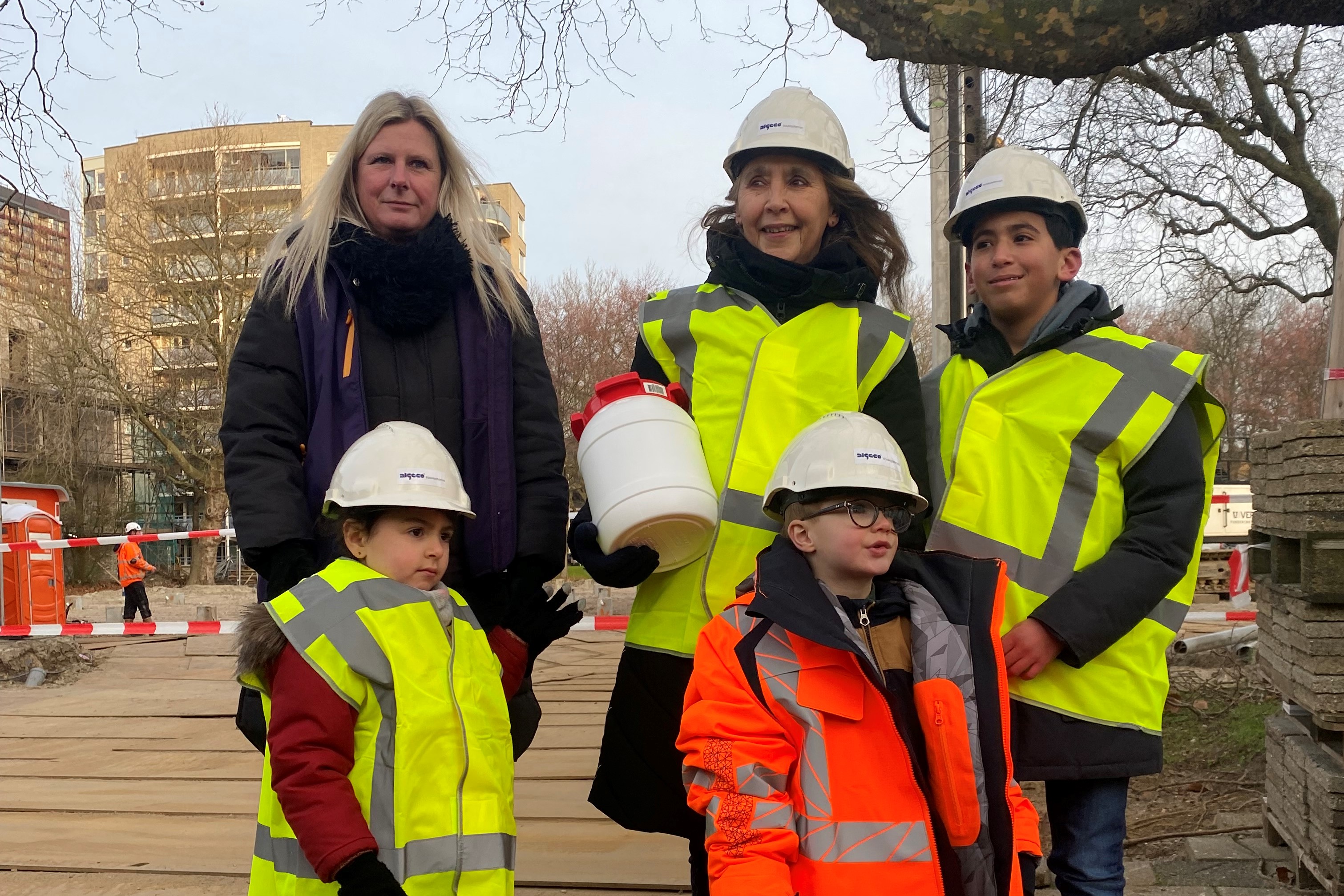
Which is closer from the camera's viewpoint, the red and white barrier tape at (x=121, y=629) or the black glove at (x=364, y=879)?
the black glove at (x=364, y=879)

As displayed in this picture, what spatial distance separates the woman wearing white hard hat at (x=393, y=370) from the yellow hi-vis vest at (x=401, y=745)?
201 mm

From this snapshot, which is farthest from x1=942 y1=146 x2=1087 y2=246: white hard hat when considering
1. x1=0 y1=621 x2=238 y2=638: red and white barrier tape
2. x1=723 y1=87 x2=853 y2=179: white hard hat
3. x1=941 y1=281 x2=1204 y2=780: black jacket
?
x1=0 y1=621 x2=238 y2=638: red and white barrier tape

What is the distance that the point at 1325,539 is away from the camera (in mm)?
3141

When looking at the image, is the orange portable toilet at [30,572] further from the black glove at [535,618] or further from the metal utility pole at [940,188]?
the black glove at [535,618]

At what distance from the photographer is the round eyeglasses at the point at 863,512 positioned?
6.60 ft

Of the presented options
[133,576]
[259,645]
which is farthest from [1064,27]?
[133,576]

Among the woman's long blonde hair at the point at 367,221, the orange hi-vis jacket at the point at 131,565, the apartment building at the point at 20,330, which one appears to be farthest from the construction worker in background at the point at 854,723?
the apartment building at the point at 20,330

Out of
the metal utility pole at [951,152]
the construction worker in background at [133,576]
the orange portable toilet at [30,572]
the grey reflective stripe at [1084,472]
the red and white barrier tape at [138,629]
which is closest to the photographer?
the grey reflective stripe at [1084,472]

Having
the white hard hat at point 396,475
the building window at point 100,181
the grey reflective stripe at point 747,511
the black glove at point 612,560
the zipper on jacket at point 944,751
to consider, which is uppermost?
the building window at point 100,181

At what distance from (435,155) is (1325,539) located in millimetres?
2747

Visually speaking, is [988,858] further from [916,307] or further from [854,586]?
[916,307]

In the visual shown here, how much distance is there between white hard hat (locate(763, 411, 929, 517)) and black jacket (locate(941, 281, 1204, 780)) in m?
0.38

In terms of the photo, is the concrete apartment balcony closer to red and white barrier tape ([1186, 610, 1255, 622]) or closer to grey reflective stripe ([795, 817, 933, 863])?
red and white barrier tape ([1186, 610, 1255, 622])

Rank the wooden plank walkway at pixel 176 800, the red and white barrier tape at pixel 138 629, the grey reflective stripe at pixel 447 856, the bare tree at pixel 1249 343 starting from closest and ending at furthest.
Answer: the grey reflective stripe at pixel 447 856
the wooden plank walkway at pixel 176 800
the red and white barrier tape at pixel 138 629
the bare tree at pixel 1249 343
